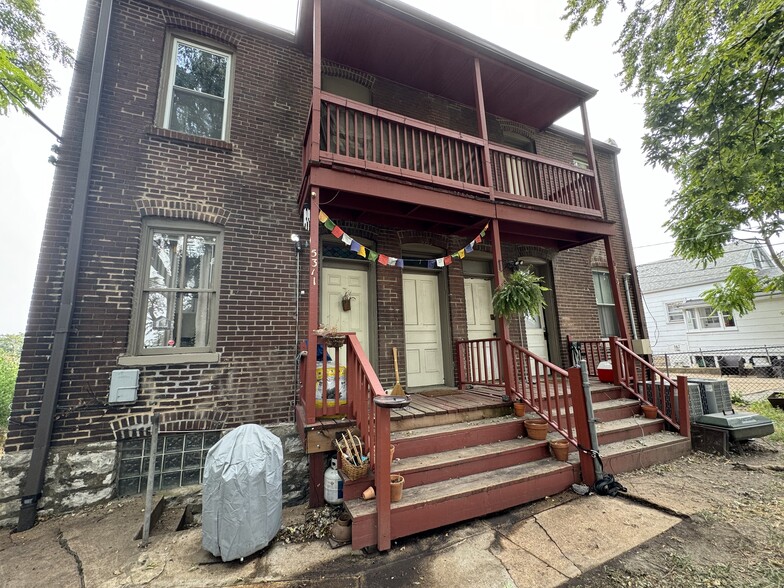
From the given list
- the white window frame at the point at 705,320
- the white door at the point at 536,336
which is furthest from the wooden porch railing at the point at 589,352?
the white window frame at the point at 705,320

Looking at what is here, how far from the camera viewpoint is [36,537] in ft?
10.00

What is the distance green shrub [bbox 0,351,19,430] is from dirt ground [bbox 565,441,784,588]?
8.47m

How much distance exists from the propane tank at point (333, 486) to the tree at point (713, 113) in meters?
6.41

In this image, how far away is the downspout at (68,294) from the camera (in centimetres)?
327

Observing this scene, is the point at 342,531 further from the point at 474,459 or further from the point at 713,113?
the point at 713,113

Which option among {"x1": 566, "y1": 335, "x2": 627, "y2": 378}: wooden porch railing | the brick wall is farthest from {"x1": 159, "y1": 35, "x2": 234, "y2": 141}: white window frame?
{"x1": 566, "y1": 335, "x2": 627, "y2": 378}: wooden porch railing

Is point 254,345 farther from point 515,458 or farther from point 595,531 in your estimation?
point 595,531

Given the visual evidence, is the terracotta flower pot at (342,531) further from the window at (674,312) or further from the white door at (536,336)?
the window at (674,312)

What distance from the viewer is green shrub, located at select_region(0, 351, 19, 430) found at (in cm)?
596

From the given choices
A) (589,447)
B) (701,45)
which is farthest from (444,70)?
(589,447)

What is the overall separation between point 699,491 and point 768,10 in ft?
16.7

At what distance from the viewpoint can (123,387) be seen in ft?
12.2

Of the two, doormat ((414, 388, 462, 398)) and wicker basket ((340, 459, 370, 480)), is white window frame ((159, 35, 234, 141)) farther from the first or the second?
doormat ((414, 388, 462, 398))

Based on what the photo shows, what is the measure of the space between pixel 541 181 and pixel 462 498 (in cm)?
498
